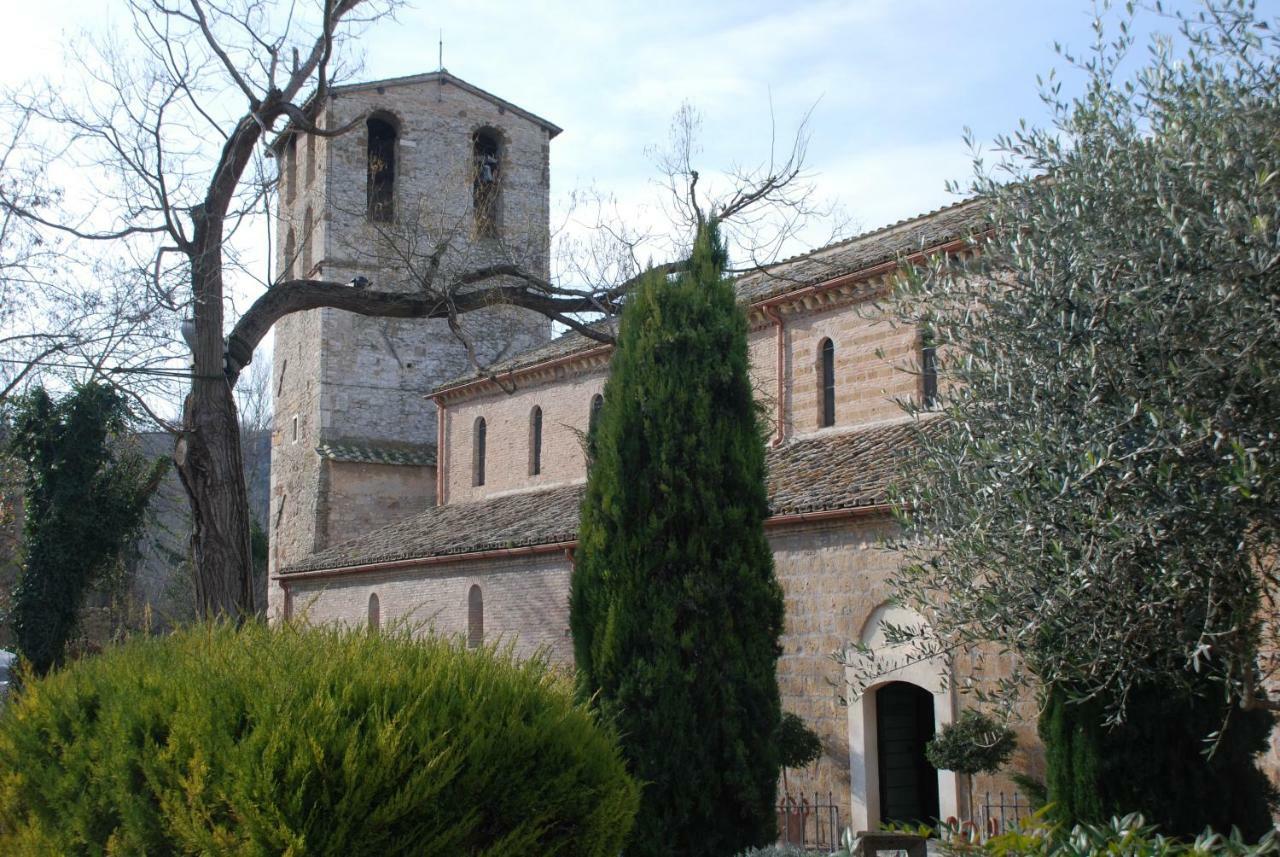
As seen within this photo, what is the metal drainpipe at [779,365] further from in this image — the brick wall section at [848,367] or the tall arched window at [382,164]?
the tall arched window at [382,164]

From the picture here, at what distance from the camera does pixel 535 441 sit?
2336 cm

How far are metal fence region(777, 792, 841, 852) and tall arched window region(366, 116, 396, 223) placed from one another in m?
20.5

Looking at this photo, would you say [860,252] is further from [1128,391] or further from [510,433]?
[1128,391]

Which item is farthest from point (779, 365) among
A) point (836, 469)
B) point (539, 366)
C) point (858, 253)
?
point (539, 366)

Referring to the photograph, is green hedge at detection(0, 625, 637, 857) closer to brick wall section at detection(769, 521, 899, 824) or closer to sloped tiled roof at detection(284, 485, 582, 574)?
brick wall section at detection(769, 521, 899, 824)

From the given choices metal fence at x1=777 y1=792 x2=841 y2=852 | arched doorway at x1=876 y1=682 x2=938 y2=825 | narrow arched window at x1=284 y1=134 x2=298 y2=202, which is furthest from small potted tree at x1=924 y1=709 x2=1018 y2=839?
narrow arched window at x1=284 y1=134 x2=298 y2=202

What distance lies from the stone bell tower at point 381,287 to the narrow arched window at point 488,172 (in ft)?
0.14

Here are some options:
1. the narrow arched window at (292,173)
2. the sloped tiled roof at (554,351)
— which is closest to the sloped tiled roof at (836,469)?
the sloped tiled roof at (554,351)

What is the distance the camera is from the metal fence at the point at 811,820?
43.9 ft

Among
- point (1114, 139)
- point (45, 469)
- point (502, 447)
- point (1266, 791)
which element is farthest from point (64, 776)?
point (502, 447)

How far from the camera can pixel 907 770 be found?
14.7 meters

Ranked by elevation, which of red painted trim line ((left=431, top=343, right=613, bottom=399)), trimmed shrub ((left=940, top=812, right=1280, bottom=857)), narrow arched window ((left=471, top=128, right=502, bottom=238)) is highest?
narrow arched window ((left=471, top=128, right=502, bottom=238))

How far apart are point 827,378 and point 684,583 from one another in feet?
29.6

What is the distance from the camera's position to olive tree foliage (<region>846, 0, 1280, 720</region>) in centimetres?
511
